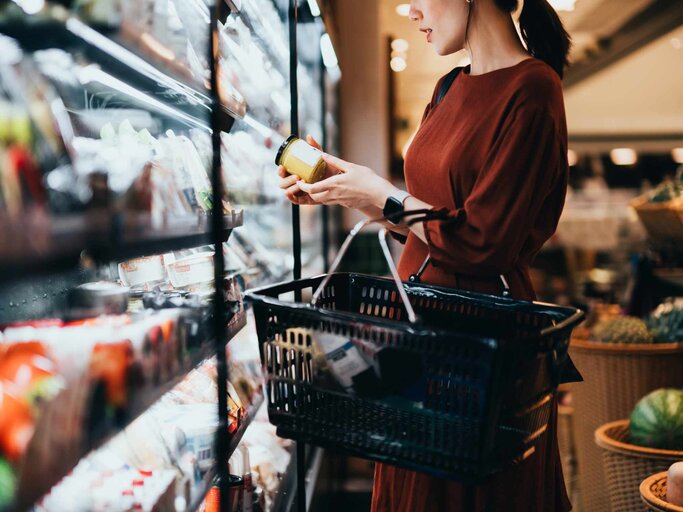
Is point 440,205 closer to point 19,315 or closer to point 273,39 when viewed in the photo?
point 19,315

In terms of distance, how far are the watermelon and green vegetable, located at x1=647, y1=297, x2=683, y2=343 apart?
64 cm

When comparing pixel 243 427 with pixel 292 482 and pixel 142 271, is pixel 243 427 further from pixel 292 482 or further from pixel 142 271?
pixel 292 482

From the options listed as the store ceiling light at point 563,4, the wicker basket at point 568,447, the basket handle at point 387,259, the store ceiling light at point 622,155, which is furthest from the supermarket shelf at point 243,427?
the store ceiling light at point 622,155

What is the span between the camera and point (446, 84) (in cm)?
187

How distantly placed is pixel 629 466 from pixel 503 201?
161 cm

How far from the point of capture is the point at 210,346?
Answer: 1.46 meters

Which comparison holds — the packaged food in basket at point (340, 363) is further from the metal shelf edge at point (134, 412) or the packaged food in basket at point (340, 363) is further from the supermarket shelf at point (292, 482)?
the supermarket shelf at point (292, 482)

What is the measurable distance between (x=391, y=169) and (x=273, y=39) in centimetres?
333

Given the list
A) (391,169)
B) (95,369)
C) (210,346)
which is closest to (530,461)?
(210,346)

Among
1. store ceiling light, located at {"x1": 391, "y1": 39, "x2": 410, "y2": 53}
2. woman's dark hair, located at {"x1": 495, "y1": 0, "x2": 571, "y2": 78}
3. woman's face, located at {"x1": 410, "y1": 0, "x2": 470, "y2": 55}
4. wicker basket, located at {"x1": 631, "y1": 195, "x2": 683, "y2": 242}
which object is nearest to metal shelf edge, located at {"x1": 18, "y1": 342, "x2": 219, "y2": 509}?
woman's face, located at {"x1": 410, "y1": 0, "x2": 470, "y2": 55}

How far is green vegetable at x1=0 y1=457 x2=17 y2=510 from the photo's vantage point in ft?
2.56

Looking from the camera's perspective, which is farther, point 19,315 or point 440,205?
point 440,205

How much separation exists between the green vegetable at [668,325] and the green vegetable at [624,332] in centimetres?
6

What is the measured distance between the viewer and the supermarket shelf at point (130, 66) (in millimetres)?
991
